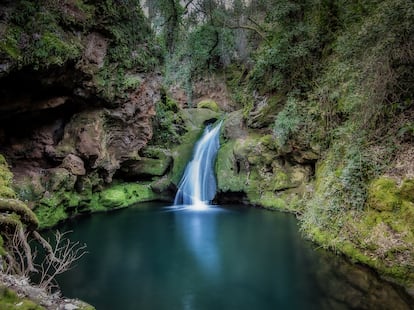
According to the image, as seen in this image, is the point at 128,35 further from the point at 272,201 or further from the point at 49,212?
the point at 272,201

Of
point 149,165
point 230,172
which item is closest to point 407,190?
point 230,172

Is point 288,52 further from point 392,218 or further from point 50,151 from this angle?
point 50,151

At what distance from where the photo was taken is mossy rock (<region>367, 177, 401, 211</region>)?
22.1 feet

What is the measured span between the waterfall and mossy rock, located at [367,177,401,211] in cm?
883

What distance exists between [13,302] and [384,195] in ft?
22.2

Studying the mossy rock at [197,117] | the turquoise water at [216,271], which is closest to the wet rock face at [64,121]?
the turquoise water at [216,271]

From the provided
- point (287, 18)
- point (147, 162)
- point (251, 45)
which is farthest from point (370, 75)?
point (251, 45)

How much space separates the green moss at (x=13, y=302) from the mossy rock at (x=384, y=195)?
648 cm

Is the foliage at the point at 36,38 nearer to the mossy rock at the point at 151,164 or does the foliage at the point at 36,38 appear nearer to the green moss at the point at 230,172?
the mossy rock at the point at 151,164

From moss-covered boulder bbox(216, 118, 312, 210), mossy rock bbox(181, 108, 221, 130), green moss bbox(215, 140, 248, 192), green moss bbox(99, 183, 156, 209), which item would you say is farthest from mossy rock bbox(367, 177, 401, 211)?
mossy rock bbox(181, 108, 221, 130)

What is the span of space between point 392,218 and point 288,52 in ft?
27.5

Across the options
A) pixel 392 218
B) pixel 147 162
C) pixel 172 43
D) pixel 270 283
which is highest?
pixel 172 43

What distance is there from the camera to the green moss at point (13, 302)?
2.92 metres

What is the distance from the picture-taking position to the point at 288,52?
13.1 meters
